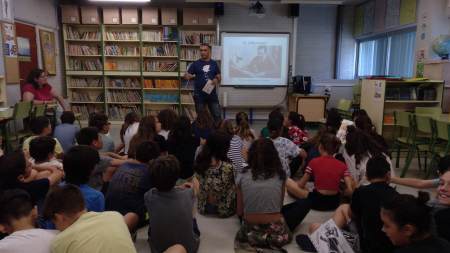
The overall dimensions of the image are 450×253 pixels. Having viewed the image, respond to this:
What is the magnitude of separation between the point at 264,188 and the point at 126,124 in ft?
6.59

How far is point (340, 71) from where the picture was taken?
9.01 m

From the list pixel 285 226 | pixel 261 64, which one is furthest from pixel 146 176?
pixel 261 64

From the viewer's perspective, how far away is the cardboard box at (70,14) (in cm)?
761

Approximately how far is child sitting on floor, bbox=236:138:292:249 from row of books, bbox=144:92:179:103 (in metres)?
5.91

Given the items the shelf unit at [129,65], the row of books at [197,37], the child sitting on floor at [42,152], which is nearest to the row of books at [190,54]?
the shelf unit at [129,65]

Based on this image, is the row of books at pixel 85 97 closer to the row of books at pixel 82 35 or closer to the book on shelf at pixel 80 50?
the book on shelf at pixel 80 50

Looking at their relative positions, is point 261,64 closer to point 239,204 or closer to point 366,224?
point 239,204

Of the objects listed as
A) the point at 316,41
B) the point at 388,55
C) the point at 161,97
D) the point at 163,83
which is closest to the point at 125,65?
the point at 163,83

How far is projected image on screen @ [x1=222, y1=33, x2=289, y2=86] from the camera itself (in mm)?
8164

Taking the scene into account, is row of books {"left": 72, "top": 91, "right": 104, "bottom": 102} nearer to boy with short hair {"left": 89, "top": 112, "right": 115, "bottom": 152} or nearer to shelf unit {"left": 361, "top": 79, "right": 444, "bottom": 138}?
boy with short hair {"left": 89, "top": 112, "right": 115, "bottom": 152}

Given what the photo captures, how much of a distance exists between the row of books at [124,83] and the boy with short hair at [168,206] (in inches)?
251

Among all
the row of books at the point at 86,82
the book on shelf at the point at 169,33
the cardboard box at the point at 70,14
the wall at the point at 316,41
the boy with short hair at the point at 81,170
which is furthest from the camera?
the wall at the point at 316,41

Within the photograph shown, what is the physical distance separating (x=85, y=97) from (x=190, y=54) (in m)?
2.67

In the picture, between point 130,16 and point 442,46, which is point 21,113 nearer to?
point 130,16
